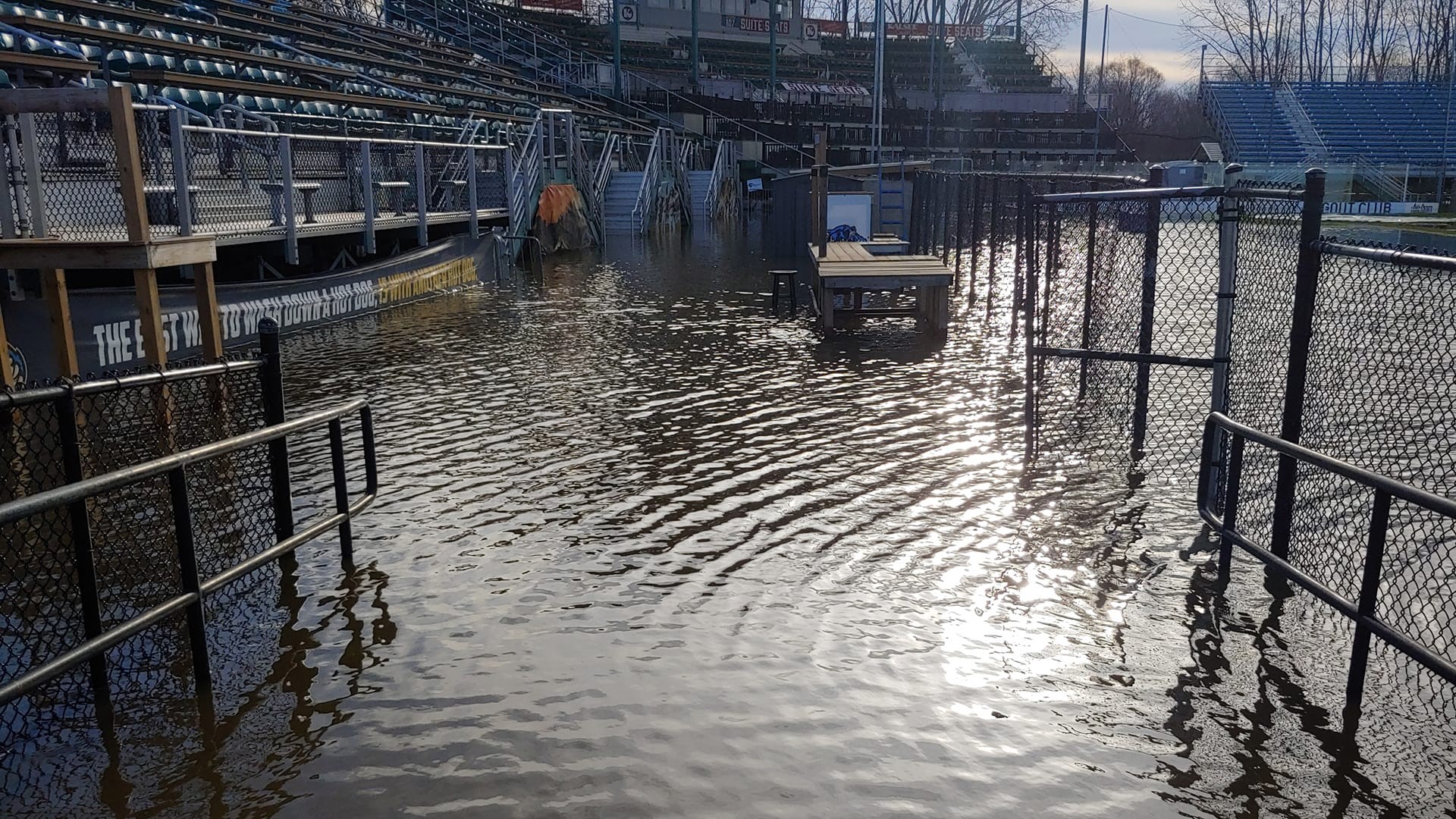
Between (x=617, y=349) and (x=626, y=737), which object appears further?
(x=617, y=349)

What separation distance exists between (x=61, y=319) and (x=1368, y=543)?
9560mm

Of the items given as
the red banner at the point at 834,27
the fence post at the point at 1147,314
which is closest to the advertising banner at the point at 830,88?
the red banner at the point at 834,27

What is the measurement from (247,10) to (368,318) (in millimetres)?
15956

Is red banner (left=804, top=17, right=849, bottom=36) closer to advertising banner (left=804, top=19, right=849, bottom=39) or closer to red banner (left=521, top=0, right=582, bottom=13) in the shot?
advertising banner (left=804, top=19, right=849, bottom=39)

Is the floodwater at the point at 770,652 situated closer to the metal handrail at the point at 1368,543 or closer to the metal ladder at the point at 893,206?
the metal handrail at the point at 1368,543

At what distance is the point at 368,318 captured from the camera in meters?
15.5

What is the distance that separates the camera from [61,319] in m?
9.19

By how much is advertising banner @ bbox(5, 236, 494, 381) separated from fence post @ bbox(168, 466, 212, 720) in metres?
5.60

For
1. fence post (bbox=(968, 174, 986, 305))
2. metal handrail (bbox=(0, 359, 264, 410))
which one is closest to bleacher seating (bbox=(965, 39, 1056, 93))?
fence post (bbox=(968, 174, 986, 305))

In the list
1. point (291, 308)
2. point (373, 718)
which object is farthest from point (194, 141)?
point (373, 718)

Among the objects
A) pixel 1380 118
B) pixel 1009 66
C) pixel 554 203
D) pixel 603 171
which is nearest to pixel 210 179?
pixel 554 203

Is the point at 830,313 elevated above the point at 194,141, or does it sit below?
below

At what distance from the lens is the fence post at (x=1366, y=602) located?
3.96 meters

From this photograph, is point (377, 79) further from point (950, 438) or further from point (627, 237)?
point (950, 438)
